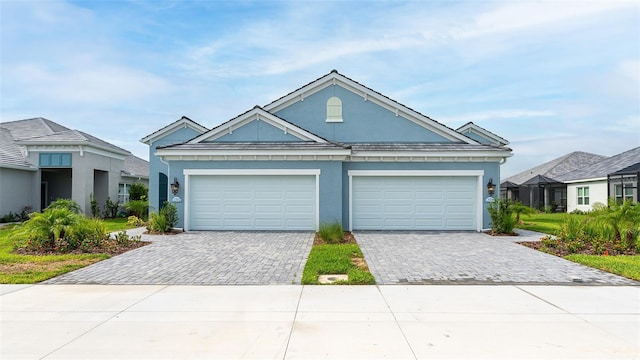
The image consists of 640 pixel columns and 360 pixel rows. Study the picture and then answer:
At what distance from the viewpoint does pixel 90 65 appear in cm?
1599

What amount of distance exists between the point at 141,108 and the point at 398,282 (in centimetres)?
2098

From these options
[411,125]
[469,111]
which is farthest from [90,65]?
[469,111]

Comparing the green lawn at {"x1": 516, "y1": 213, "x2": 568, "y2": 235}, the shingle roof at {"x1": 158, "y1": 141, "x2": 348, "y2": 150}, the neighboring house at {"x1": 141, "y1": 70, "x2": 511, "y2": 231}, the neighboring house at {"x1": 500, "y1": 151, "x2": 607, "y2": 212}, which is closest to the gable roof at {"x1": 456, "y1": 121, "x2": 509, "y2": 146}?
the green lawn at {"x1": 516, "y1": 213, "x2": 568, "y2": 235}

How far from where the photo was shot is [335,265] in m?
8.38

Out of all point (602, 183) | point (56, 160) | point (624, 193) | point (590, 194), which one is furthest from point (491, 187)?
point (56, 160)

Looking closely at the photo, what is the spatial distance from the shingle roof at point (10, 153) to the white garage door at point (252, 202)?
443 inches

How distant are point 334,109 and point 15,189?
17.3 meters

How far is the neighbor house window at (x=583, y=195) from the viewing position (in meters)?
27.6

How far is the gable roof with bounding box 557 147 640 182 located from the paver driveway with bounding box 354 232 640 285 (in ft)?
62.1

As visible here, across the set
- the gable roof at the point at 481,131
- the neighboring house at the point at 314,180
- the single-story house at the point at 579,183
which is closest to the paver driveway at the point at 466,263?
the neighboring house at the point at 314,180

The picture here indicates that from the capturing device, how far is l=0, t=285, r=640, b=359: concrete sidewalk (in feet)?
13.5

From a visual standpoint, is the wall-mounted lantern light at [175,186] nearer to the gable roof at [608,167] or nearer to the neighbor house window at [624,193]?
the neighbor house window at [624,193]

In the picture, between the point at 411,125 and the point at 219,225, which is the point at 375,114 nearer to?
the point at 411,125

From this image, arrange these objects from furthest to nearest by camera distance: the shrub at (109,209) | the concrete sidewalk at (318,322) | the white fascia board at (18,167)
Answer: the shrub at (109,209), the white fascia board at (18,167), the concrete sidewalk at (318,322)
